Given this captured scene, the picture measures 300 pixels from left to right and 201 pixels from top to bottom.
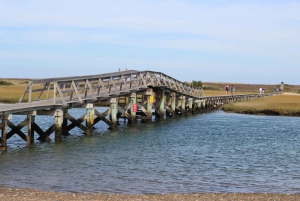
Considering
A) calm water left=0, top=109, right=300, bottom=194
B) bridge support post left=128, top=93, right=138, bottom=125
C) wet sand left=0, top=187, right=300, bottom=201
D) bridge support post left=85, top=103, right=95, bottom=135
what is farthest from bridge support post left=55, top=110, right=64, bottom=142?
bridge support post left=128, top=93, right=138, bottom=125

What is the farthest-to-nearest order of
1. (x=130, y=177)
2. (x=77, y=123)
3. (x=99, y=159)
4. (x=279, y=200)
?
(x=77, y=123) → (x=99, y=159) → (x=130, y=177) → (x=279, y=200)

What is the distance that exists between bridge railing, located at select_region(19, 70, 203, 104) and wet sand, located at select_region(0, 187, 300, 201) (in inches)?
451

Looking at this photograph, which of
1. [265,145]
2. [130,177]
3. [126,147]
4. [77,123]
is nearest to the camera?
[130,177]

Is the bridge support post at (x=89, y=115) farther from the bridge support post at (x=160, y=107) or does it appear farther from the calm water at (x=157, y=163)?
the bridge support post at (x=160, y=107)

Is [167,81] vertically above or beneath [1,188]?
above

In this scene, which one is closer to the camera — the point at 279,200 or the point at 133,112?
the point at 279,200

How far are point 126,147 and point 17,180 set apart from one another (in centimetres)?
1040

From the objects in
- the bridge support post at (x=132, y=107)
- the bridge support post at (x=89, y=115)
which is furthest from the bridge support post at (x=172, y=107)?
the bridge support post at (x=89, y=115)

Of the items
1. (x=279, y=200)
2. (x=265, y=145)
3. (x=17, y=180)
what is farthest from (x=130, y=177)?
(x=265, y=145)

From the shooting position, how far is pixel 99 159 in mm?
22984

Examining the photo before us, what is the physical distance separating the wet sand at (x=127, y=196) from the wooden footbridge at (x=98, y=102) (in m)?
9.26

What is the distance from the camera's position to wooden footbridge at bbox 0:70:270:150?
→ 2670cm

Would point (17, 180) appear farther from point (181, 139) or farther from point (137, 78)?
point (137, 78)

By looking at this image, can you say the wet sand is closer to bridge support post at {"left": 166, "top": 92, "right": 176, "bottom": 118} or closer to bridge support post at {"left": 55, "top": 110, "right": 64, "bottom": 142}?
bridge support post at {"left": 55, "top": 110, "right": 64, "bottom": 142}
